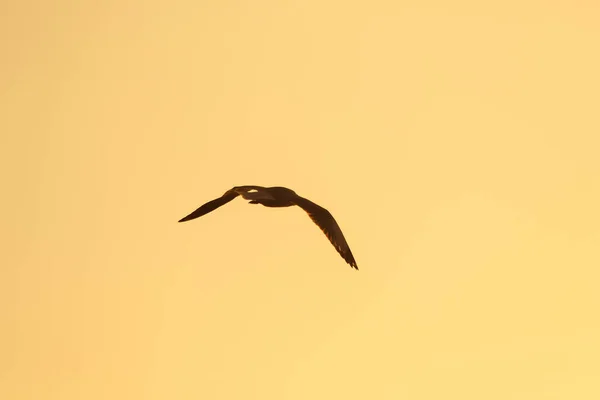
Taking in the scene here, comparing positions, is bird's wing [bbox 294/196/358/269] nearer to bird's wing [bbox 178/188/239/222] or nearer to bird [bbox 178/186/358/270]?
bird [bbox 178/186/358/270]

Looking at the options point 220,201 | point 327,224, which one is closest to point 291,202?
point 327,224

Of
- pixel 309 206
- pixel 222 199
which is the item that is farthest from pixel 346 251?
pixel 222 199

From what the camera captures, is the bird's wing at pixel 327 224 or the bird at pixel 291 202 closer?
the bird at pixel 291 202

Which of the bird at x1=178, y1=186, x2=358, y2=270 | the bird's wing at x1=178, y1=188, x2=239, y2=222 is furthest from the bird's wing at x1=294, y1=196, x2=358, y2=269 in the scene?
the bird's wing at x1=178, y1=188, x2=239, y2=222

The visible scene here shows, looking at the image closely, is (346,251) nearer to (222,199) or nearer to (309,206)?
(309,206)

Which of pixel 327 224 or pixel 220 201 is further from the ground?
pixel 220 201

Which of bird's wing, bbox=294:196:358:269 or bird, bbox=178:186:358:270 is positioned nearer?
bird, bbox=178:186:358:270

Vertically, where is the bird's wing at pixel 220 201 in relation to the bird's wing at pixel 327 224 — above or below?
above

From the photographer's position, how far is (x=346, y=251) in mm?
12078

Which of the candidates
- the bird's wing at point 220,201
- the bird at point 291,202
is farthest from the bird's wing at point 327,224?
the bird's wing at point 220,201

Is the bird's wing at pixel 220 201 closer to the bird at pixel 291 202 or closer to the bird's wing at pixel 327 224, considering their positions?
the bird at pixel 291 202

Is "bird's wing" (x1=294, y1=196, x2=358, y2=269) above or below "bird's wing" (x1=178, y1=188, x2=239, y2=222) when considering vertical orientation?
below

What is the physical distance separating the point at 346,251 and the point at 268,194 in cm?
117

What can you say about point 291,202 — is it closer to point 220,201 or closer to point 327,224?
point 327,224
